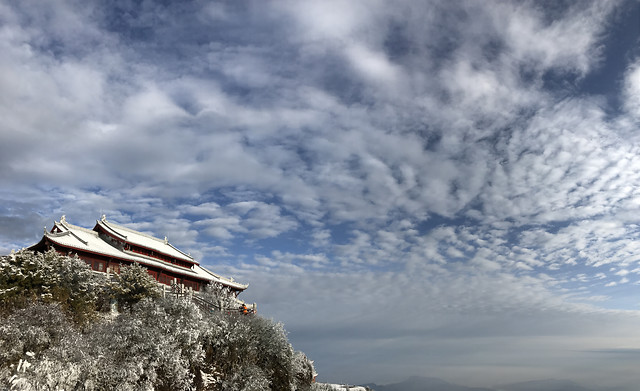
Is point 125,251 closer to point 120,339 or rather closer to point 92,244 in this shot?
point 92,244

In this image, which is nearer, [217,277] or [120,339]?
[120,339]

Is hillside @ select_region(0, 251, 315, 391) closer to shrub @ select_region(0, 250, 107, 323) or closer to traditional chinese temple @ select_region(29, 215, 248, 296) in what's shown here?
shrub @ select_region(0, 250, 107, 323)

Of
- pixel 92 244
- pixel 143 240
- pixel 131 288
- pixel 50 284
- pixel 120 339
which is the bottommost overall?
pixel 120 339

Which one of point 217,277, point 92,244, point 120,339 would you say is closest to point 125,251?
point 92,244

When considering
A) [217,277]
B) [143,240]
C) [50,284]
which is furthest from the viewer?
[217,277]

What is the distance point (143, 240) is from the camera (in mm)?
75688

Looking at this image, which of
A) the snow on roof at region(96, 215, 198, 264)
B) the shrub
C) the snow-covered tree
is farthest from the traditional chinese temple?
the shrub

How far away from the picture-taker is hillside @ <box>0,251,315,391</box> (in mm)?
30641

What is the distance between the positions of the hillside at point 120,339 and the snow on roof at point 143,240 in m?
23.4

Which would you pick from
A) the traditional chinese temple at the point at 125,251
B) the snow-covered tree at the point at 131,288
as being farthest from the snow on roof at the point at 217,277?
the snow-covered tree at the point at 131,288

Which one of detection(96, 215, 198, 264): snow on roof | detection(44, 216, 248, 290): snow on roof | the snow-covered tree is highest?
detection(96, 215, 198, 264): snow on roof

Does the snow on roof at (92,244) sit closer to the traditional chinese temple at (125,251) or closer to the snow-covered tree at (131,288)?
the traditional chinese temple at (125,251)

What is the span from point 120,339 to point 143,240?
44.4 m

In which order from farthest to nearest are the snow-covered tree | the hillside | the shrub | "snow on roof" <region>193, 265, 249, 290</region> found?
1. "snow on roof" <region>193, 265, 249, 290</region>
2. the snow-covered tree
3. the shrub
4. the hillside
